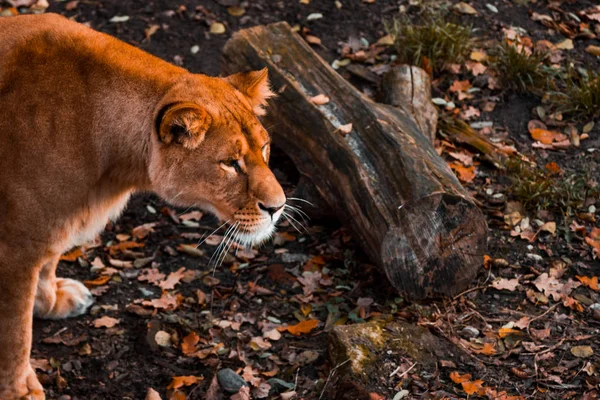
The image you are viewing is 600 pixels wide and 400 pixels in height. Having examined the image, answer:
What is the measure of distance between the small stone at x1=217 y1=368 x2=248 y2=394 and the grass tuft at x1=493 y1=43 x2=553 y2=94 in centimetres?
421

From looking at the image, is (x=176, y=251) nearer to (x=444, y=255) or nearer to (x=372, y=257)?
(x=372, y=257)

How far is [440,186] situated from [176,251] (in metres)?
2.38

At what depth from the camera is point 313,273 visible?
6777 millimetres

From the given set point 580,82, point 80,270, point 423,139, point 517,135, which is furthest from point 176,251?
point 580,82

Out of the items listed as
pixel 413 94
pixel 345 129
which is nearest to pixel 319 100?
pixel 345 129

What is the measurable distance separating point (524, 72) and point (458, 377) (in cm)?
390

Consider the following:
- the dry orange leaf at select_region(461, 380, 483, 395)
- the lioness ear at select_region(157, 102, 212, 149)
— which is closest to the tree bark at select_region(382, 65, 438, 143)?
the dry orange leaf at select_region(461, 380, 483, 395)

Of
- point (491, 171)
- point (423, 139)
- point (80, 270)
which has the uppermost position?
point (423, 139)

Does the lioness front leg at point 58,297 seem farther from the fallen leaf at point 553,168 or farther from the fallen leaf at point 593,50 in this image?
the fallen leaf at point 593,50

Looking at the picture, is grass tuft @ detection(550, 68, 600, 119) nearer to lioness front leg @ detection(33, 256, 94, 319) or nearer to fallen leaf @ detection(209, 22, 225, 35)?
fallen leaf @ detection(209, 22, 225, 35)

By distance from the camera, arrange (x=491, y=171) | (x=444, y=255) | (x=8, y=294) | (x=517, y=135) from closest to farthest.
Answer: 1. (x=8, y=294)
2. (x=444, y=255)
3. (x=491, y=171)
4. (x=517, y=135)

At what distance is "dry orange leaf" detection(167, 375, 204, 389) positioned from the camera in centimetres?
581

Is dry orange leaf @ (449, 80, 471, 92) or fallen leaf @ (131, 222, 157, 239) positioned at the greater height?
dry orange leaf @ (449, 80, 471, 92)

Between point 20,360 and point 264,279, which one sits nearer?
point 20,360
